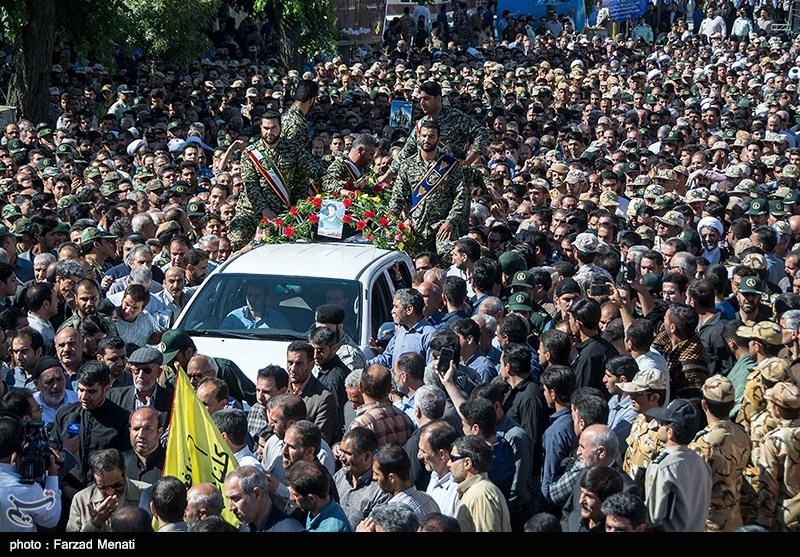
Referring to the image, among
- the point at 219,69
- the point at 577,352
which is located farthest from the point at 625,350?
the point at 219,69

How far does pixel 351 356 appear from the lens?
9180 millimetres

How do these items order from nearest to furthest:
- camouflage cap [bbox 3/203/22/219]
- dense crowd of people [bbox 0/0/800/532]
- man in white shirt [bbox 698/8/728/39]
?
dense crowd of people [bbox 0/0/800/532], camouflage cap [bbox 3/203/22/219], man in white shirt [bbox 698/8/728/39]

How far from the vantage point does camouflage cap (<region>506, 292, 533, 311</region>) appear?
33.1ft

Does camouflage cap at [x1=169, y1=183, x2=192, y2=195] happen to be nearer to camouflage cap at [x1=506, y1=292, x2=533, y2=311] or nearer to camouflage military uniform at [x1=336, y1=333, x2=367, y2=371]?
camouflage cap at [x1=506, y1=292, x2=533, y2=311]

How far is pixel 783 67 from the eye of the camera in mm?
30734

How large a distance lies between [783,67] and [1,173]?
20749 millimetres

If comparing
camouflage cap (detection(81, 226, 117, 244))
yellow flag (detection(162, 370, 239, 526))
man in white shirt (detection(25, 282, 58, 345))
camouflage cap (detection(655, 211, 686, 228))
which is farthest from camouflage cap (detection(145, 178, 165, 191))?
yellow flag (detection(162, 370, 239, 526))

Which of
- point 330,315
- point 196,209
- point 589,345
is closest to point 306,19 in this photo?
point 196,209

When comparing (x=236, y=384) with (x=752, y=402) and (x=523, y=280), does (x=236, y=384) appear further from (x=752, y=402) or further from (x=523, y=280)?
(x=752, y=402)

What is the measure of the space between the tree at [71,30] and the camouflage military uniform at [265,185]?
31.3 feet

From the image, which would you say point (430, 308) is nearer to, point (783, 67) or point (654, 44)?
point (783, 67)

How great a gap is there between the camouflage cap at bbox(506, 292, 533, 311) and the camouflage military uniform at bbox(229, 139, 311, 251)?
10.2ft

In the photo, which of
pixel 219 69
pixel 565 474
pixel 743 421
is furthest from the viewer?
pixel 219 69

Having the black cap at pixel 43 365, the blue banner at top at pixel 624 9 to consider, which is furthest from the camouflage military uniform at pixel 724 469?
the blue banner at top at pixel 624 9
